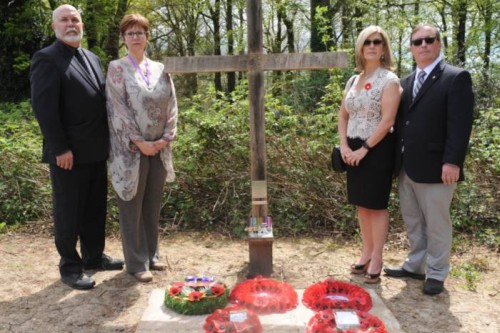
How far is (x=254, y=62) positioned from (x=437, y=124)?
1455 mm

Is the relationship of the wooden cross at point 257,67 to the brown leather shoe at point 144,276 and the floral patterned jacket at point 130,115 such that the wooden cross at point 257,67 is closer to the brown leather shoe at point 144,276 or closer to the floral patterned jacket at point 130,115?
the floral patterned jacket at point 130,115

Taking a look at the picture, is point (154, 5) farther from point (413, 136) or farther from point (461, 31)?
point (413, 136)

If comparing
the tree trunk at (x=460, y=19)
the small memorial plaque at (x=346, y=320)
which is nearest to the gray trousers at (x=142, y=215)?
the small memorial plaque at (x=346, y=320)

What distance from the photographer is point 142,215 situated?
3.85 m

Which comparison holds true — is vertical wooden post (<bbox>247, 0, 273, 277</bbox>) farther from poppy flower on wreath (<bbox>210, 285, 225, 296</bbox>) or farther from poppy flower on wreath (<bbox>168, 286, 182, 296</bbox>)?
poppy flower on wreath (<bbox>168, 286, 182, 296</bbox>)

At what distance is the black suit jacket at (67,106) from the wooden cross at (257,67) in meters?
0.66

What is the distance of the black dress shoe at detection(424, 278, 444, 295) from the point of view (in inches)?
136

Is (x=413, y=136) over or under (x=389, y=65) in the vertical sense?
under

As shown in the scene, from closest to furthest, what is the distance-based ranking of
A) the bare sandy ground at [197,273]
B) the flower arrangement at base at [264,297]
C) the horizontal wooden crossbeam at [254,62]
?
1. the flower arrangement at base at [264,297]
2. the bare sandy ground at [197,273]
3. the horizontal wooden crossbeam at [254,62]

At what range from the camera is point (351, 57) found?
8.26m

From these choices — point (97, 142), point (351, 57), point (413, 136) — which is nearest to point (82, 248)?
point (97, 142)

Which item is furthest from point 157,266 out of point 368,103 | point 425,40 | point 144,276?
point 425,40

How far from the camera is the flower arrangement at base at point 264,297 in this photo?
9.80 ft

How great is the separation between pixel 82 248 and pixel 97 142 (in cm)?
104
